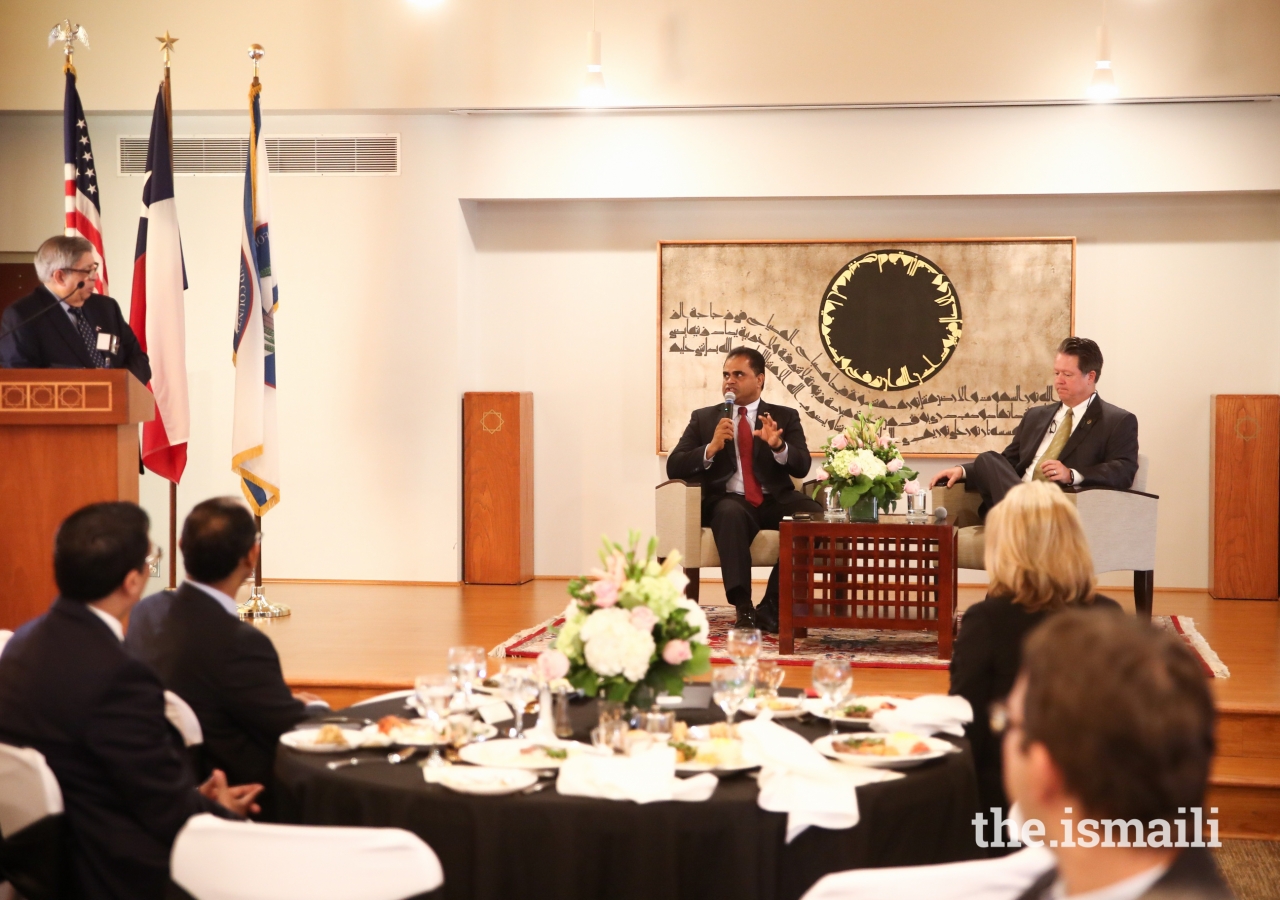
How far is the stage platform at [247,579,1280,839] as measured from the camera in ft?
14.2

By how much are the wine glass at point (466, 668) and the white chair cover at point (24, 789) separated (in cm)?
80

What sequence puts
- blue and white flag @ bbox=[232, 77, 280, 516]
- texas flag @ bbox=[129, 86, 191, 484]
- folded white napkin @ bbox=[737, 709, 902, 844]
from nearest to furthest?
folded white napkin @ bbox=[737, 709, 902, 844], texas flag @ bbox=[129, 86, 191, 484], blue and white flag @ bbox=[232, 77, 280, 516]

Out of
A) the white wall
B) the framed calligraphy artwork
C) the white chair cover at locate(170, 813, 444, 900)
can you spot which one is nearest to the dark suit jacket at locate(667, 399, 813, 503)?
the framed calligraphy artwork

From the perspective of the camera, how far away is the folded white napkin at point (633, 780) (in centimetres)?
224

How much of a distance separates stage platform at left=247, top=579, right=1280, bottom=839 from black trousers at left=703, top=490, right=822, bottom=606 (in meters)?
0.87

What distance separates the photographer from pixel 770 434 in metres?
6.30

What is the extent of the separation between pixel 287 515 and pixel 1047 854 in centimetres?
685

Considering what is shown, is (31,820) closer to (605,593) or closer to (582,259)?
(605,593)

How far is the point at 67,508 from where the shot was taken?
4465 millimetres

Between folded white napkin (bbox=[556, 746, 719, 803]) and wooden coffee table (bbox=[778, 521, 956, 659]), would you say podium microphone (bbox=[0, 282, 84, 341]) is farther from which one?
folded white napkin (bbox=[556, 746, 719, 803])

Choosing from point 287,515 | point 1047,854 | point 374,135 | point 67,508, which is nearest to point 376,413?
point 287,515

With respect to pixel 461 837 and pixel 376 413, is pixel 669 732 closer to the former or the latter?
pixel 461 837

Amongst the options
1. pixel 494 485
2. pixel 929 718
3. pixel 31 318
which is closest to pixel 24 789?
pixel 929 718

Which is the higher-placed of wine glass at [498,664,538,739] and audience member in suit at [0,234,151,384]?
audience member in suit at [0,234,151,384]
